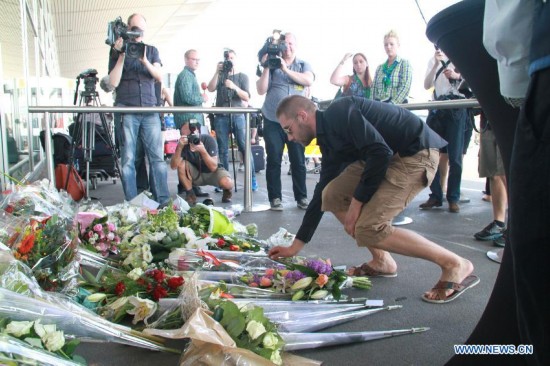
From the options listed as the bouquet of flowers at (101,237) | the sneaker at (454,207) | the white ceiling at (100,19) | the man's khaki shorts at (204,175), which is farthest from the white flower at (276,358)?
the white ceiling at (100,19)

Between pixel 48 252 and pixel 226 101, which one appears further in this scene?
pixel 226 101

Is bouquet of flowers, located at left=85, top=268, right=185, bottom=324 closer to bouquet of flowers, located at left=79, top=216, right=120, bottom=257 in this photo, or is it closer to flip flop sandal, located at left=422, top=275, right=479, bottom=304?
bouquet of flowers, located at left=79, top=216, right=120, bottom=257

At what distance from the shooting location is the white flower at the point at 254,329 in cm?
166

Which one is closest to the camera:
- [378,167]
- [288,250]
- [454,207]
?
[378,167]

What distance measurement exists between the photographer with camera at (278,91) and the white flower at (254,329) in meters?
3.52

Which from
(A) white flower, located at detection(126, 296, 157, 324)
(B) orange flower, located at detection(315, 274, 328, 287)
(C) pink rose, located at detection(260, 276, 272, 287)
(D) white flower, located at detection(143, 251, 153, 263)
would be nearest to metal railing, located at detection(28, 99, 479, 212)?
(B) orange flower, located at detection(315, 274, 328, 287)

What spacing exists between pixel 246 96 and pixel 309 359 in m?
5.23

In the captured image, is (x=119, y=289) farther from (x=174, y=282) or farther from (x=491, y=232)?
(x=491, y=232)

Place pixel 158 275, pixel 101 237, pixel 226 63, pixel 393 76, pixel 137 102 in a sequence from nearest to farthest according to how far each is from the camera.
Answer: pixel 158 275
pixel 101 237
pixel 137 102
pixel 393 76
pixel 226 63

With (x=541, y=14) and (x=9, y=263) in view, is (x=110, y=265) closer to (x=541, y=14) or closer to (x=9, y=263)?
(x=9, y=263)

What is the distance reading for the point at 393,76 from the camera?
16.7 ft

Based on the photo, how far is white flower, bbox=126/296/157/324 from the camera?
206 centimetres

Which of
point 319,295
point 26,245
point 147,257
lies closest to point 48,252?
point 26,245

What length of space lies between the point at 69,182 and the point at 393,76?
3399 mm
